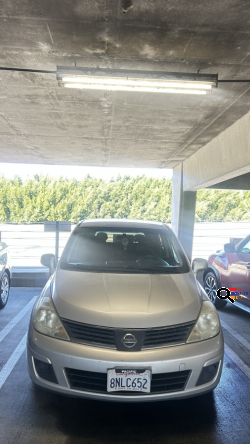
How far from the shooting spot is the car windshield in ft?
12.3

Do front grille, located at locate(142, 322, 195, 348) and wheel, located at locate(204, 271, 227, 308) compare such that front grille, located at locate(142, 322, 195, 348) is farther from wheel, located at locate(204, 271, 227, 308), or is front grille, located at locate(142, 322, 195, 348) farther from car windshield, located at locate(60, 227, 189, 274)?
wheel, located at locate(204, 271, 227, 308)

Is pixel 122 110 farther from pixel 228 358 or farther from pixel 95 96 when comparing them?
pixel 228 358

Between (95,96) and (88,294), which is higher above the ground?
(95,96)

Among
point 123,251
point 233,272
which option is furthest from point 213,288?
point 123,251

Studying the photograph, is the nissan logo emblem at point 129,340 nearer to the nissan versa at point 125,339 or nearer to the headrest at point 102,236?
the nissan versa at point 125,339

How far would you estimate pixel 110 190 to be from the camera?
39.5m

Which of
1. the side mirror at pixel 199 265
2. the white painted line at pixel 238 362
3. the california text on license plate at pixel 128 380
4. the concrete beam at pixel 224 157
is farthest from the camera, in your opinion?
the concrete beam at pixel 224 157

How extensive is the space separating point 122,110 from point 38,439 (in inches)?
205

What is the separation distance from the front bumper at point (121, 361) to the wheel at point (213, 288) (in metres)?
3.92

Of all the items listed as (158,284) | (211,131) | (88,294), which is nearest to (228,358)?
(158,284)

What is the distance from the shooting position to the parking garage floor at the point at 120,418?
262cm

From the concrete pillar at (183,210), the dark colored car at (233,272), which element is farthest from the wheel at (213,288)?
the concrete pillar at (183,210)

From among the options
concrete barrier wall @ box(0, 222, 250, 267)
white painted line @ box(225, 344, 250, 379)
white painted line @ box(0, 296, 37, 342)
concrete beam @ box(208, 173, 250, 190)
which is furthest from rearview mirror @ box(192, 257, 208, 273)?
concrete beam @ box(208, 173, 250, 190)

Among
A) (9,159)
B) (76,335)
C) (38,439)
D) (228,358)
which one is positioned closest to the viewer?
(38,439)
